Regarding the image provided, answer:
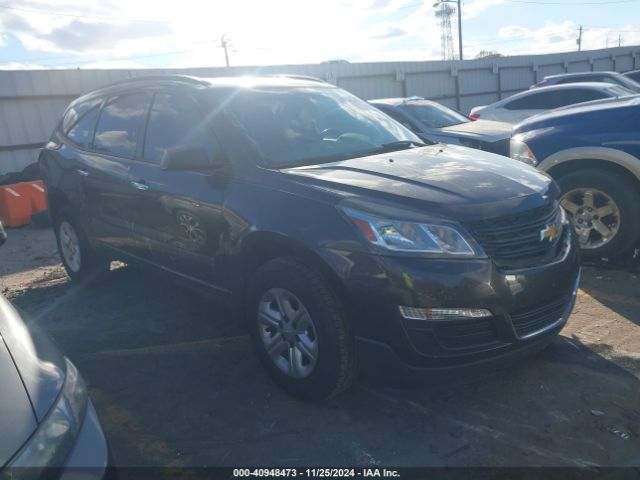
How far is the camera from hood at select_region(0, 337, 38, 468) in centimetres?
165

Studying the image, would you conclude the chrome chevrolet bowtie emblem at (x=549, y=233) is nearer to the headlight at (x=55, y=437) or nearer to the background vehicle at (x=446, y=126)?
the headlight at (x=55, y=437)

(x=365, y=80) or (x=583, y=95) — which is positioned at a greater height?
(x=365, y=80)

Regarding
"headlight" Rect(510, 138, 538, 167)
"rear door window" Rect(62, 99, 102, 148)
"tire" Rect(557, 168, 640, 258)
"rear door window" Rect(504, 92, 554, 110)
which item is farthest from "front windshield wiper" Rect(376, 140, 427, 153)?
"rear door window" Rect(504, 92, 554, 110)

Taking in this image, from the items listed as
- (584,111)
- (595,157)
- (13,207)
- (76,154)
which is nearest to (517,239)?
(595,157)

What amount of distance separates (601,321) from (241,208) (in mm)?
2727

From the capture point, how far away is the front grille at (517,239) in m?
2.76

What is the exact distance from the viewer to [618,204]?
Result: 15.8 feet

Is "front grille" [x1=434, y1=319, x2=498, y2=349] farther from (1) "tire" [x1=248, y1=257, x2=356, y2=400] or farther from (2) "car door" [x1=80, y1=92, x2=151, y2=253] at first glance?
(2) "car door" [x1=80, y1=92, x2=151, y2=253]

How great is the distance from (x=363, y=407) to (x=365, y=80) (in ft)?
56.4

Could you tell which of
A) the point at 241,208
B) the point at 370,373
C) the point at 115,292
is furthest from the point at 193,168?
the point at 115,292

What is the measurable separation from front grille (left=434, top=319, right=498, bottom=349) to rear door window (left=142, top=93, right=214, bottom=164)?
188cm

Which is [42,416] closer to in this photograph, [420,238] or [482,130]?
[420,238]

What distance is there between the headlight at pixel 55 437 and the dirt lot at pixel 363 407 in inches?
37.5

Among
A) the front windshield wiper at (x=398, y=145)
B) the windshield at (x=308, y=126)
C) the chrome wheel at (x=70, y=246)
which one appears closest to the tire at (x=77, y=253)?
the chrome wheel at (x=70, y=246)
